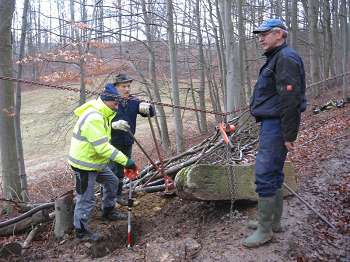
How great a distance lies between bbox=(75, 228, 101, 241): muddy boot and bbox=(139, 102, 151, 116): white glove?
1986 millimetres

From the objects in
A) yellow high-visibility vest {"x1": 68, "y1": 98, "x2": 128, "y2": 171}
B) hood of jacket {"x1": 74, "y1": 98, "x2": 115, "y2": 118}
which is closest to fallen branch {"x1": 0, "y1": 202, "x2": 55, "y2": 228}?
yellow high-visibility vest {"x1": 68, "y1": 98, "x2": 128, "y2": 171}

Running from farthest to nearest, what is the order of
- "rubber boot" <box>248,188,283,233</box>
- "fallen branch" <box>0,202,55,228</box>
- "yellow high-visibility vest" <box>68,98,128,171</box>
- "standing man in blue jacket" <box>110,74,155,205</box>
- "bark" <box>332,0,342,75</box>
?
"bark" <box>332,0,342,75</box>, "standing man in blue jacket" <box>110,74,155,205</box>, "fallen branch" <box>0,202,55,228</box>, "yellow high-visibility vest" <box>68,98,128,171</box>, "rubber boot" <box>248,188,283,233</box>

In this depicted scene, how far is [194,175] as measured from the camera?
545 cm

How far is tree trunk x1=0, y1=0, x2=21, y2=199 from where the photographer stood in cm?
857

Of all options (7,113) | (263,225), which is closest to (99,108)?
(263,225)

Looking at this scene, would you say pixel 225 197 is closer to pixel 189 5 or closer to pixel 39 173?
pixel 39 173

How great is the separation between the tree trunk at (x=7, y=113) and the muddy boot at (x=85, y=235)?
3534 mm

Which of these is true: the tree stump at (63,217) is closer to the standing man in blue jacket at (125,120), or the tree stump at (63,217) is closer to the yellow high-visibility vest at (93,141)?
the yellow high-visibility vest at (93,141)

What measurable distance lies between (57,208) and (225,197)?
2.37 m

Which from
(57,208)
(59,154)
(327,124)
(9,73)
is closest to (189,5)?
(59,154)

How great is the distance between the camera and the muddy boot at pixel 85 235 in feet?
18.4

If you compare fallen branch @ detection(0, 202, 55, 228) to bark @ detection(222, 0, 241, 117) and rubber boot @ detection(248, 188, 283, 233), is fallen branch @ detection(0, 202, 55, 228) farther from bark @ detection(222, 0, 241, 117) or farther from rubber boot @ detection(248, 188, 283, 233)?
bark @ detection(222, 0, 241, 117)

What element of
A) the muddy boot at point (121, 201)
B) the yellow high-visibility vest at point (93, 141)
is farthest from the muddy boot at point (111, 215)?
the yellow high-visibility vest at point (93, 141)

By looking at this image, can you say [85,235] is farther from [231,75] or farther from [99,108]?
[231,75]
